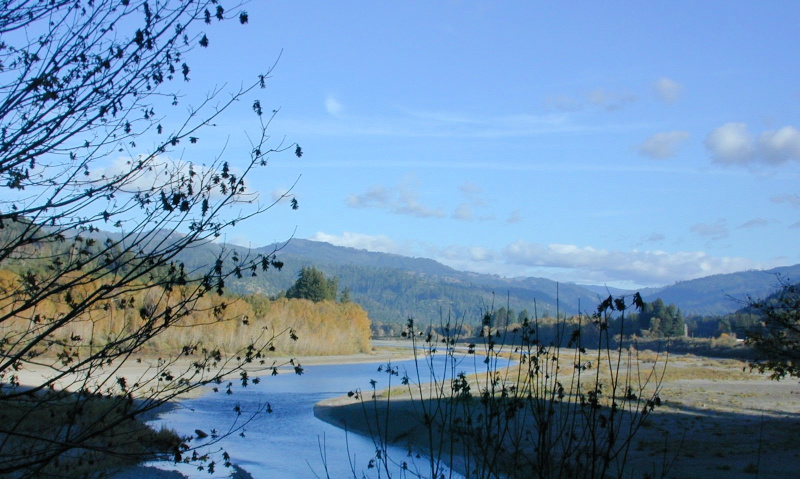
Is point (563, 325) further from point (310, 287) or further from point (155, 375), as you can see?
point (310, 287)

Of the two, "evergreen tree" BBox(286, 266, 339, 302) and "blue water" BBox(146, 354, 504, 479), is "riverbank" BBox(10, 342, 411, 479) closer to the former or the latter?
"blue water" BBox(146, 354, 504, 479)

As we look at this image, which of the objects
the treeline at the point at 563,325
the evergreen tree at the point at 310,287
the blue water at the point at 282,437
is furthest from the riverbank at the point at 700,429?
the evergreen tree at the point at 310,287

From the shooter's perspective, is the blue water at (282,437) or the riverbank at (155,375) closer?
the riverbank at (155,375)

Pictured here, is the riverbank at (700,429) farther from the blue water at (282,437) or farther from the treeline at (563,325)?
the treeline at (563,325)

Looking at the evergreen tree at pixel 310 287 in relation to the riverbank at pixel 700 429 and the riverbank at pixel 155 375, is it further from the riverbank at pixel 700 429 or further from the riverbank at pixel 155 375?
the riverbank at pixel 700 429

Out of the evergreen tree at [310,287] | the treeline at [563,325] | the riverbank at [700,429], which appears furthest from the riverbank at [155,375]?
the evergreen tree at [310,287]

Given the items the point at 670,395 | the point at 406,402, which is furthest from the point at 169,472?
the point at 670,395

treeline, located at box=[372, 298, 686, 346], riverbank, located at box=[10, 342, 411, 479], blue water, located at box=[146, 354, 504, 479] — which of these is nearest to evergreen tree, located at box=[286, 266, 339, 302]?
riverbank, located at box=[10, 342, 411, 479]

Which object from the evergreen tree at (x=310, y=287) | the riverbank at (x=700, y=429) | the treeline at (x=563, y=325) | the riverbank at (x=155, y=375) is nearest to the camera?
the treeline at (x=563, y=325)

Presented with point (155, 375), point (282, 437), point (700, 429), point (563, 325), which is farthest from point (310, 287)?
point (563, 325)

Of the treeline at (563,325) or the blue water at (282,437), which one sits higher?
the treeline at (563,325)

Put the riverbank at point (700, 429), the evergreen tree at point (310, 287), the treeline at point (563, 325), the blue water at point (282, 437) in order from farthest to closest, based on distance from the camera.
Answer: the evergreen tree at point (310, 287), the blue water at point (282, 437), the riverbank at point (700, 429), the treeline at point (563, 325)

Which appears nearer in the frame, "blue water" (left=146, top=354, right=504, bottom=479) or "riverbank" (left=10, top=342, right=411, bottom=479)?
"riverbank" (left=10, top=342, right=411, bottom=479)

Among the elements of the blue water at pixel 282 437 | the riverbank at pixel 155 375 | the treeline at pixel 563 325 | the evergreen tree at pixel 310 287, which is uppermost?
the evergreen tree at pixel 310 287
